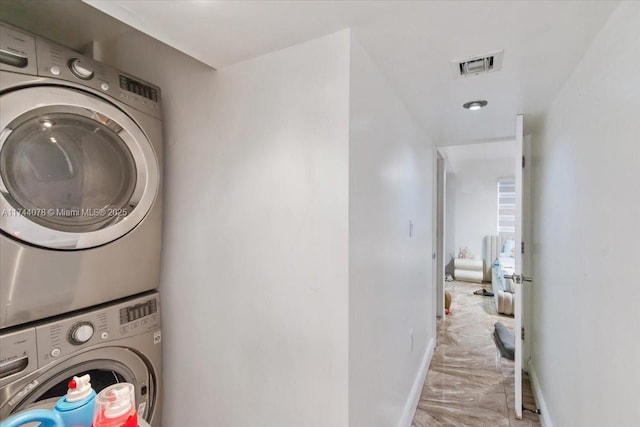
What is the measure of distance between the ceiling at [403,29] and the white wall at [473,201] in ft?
16.5

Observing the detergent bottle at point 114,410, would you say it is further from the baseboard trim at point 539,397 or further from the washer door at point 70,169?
the baseboard trim at point 539,397

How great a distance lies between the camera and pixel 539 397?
220 centimetres

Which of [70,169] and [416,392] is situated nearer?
[70,169]

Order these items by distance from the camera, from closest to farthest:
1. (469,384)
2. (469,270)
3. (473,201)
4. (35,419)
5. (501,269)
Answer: (35,419) → (469,384) → (501,269) → (469,270) → (473,201)

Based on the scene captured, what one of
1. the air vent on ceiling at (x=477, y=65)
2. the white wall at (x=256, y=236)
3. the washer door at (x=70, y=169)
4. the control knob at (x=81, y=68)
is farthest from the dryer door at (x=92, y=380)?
the air vent on ceiling at (x=477, y=65)

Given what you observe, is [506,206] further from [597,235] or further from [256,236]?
[256,236]

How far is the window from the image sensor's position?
5.96 meters

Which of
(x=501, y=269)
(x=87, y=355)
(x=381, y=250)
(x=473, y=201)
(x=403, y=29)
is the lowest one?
(x=501, y=269)

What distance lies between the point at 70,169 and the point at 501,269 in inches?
198

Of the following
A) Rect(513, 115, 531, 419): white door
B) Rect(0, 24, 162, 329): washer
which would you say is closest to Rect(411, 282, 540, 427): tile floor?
Rect(513, 115, 531, 419): white door

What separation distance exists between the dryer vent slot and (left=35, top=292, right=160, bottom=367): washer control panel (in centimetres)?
4

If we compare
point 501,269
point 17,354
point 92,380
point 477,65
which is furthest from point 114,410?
point 501,269

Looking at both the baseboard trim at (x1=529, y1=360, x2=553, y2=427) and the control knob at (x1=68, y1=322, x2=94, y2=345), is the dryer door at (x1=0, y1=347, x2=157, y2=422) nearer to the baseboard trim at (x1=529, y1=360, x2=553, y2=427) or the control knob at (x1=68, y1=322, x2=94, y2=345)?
the control knob at (x1=68, y1=322, x2=94, y2=345)

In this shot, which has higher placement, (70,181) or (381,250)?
(70,181)
